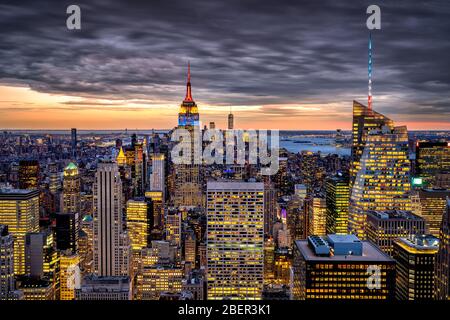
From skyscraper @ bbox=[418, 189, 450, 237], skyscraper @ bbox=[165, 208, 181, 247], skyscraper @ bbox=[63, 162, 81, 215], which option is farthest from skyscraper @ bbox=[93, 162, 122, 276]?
skyscraper @ bbox=[418, 189, 450, 237]

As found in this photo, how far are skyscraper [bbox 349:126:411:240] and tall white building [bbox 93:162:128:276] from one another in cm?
881

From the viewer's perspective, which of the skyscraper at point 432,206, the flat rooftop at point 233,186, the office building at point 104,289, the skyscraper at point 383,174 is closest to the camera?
the office building at point 104,289

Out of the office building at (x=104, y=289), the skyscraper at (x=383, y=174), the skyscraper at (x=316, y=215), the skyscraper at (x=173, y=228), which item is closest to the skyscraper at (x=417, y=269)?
the office building at (x=104, y=289)

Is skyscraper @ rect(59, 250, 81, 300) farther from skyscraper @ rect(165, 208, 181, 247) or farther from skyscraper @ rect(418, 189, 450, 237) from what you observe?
skyscraper @ rect(418, 189, 450, 237)

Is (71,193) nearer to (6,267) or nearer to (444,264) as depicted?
(6,267)

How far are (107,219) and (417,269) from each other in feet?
37.7

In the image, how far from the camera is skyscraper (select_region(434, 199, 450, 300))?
264 inches

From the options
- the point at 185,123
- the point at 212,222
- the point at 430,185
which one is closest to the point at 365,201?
the point at 430,185

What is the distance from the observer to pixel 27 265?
45.8 feet

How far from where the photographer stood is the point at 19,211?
16453 millimetres

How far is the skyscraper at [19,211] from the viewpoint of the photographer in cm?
1585

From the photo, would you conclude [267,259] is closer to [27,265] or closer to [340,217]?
[340,217]

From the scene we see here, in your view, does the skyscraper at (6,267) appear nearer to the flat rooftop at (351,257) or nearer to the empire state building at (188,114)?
the flat rooftop at (351,257)

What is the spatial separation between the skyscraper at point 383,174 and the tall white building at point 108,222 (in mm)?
8811
